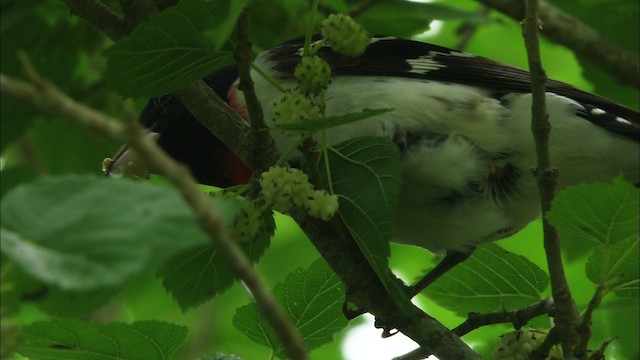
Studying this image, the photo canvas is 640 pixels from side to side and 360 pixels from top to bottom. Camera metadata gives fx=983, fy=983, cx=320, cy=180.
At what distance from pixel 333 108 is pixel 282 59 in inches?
11.6

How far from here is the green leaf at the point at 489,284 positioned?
244cm

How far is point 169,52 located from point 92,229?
0.90 m

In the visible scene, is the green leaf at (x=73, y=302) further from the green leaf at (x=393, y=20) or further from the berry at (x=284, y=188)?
the green leaf at (x=393, y=20)

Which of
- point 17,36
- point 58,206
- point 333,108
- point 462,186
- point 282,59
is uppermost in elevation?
point 17,36

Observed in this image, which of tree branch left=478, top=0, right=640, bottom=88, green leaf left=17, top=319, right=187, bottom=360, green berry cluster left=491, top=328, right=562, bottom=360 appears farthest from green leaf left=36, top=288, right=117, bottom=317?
tree branch left=478, top=0, right=640, bottom=88

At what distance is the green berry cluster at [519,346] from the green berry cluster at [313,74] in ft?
2.55

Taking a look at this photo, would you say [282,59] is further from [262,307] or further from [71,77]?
[262,307]

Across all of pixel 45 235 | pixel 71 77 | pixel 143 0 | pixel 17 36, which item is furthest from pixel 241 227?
pixel 71 77

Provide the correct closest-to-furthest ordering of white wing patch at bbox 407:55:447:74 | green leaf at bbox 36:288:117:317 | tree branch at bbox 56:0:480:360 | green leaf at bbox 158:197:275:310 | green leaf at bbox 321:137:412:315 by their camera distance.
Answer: green leaf at bbox 321:137:412:315, tree branch at bbox 56:0:480:360, green leaf at bbox 158:197:275:310, green leaf at bbox 36:288:117:317, white wing patch at bbox 407:55:447:74

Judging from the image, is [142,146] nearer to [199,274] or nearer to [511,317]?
[199,274]

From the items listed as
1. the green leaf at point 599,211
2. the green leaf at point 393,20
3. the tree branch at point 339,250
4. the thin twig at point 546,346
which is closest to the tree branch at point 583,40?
the green leaf at point 393,20

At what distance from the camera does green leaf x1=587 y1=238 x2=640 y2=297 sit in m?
2.00

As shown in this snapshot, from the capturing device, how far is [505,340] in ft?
7.43

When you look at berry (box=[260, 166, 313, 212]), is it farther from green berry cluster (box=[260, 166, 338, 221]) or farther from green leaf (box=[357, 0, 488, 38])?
green leaf (box=[357, 0, 488, 38])
